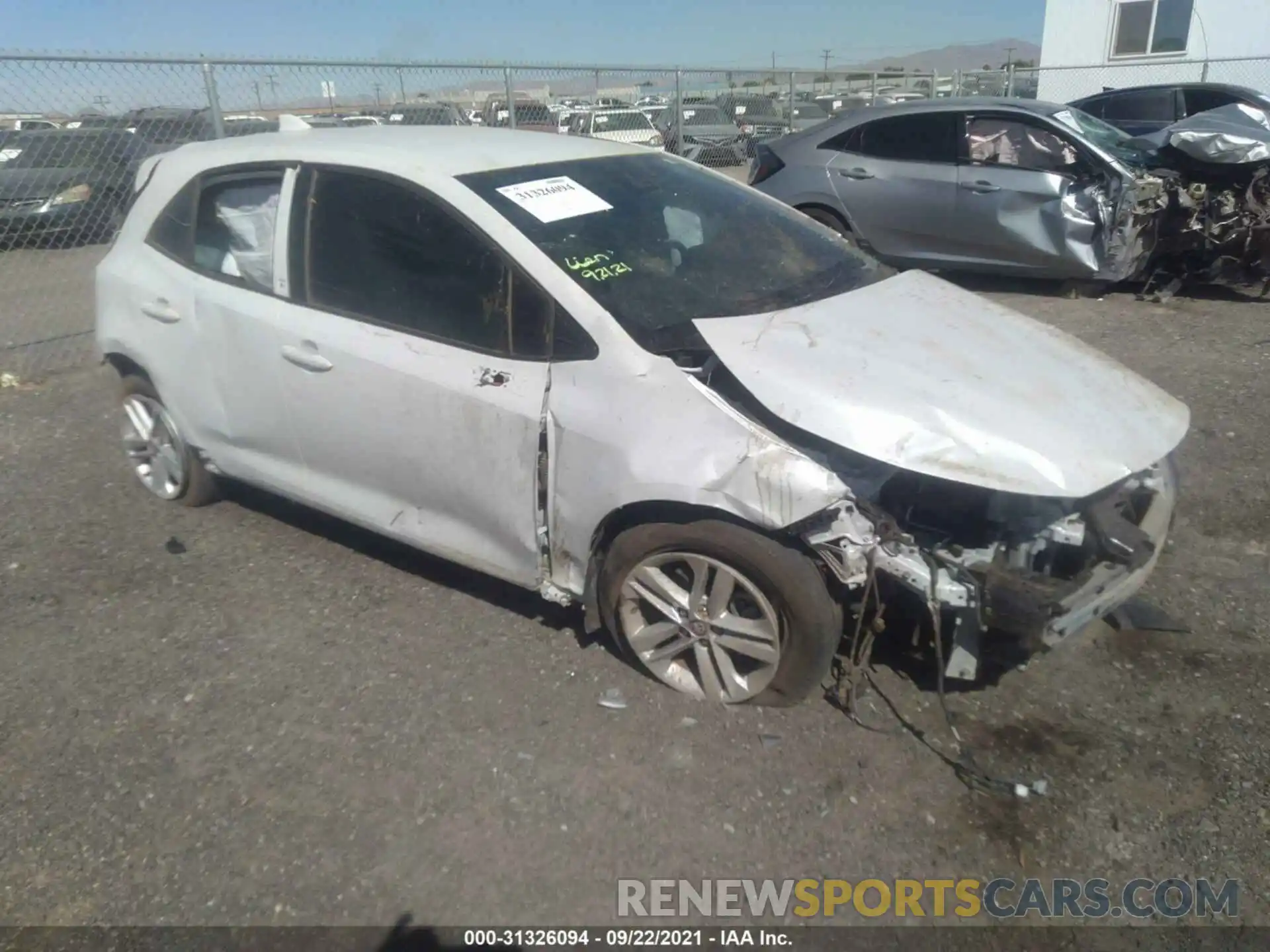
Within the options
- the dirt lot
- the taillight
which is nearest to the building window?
the taillight

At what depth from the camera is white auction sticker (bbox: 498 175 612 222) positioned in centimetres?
336

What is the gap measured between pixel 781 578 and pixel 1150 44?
845 inches

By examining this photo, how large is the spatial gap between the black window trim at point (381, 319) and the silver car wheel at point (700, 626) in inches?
28.6

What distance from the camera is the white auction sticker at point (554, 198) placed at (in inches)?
132

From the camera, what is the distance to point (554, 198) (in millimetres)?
3457

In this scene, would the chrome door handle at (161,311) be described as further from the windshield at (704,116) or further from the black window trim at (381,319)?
the windshield at (704,116)

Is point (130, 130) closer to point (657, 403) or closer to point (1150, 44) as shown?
point (657, 403)

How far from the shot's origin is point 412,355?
333cm

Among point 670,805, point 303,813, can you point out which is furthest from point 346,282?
point 670,805

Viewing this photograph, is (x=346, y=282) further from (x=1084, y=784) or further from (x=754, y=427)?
(x=1084, y=784)

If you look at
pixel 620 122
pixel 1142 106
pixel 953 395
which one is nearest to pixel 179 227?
pixel 953 395

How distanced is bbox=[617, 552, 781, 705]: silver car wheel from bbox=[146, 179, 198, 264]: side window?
248 cm

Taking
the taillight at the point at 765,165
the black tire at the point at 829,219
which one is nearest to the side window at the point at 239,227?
the black tire at the point at 829,219

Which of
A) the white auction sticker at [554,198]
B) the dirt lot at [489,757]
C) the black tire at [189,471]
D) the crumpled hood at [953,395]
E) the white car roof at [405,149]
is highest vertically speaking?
the white car roof at [405,149]
